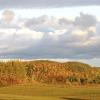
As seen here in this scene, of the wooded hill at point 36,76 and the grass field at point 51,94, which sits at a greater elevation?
the wooded hill at point 36,76

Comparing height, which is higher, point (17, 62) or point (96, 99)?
point (17, 62)

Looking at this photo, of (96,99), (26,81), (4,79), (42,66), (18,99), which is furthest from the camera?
(42,66)

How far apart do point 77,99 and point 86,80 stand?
77268mm

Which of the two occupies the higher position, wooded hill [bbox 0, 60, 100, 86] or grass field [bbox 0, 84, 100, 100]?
wooded hill [bbox 0, 60, 100, 86]

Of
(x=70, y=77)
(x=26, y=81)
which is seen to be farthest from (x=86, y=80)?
(x=26, y=81)

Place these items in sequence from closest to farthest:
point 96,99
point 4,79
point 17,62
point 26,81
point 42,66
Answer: point 96,99
point 4,79
point 26,81
point 17,62
point 42,66

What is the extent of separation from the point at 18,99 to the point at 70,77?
3672 inches

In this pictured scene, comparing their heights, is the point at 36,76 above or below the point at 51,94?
above

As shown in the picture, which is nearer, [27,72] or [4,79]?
[4,79]

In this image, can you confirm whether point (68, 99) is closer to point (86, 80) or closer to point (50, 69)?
point (86, 80)

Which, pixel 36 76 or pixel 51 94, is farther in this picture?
pixel 36 76

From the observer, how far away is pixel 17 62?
158125mm

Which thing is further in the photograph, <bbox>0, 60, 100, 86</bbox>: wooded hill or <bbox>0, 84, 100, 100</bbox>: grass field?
<bbox>0, 60, 100, 86</bbox>: wooded hill

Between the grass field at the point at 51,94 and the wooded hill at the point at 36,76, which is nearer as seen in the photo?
the grass field at the point at 51,94
